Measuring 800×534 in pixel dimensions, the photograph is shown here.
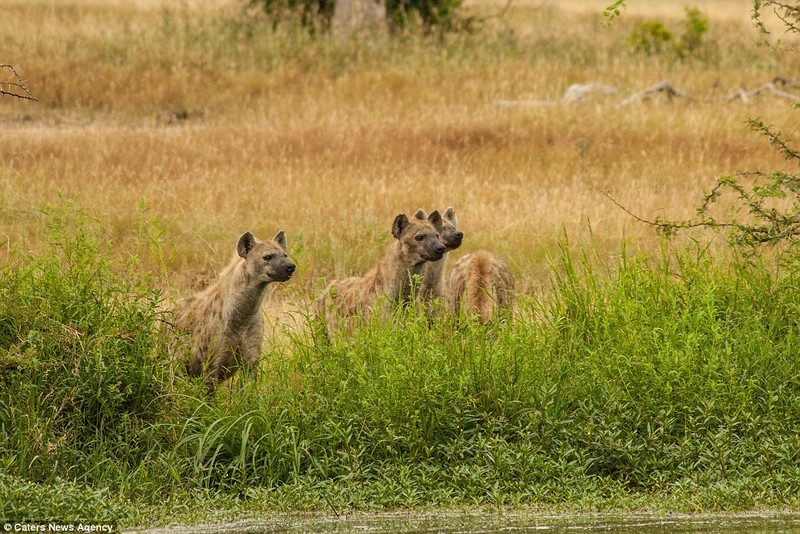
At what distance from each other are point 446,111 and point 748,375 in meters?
11.6

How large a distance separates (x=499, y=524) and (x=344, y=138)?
11.4 m

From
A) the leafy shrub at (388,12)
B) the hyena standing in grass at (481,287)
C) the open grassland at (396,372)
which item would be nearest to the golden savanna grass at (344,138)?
the open grassland at (396,372)

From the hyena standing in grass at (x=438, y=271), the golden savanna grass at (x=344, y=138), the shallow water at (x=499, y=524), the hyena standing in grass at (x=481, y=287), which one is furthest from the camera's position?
the golden savanna grass at (x=344, y=138)

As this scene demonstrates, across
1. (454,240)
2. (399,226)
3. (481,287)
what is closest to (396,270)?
(399,226)

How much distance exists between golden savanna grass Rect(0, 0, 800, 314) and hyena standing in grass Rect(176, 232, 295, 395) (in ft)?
0.79

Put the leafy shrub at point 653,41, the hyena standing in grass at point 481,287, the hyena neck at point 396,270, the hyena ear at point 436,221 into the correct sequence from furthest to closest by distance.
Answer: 1. the leafy shrub at point 653,41
2. the hyena ear at point 436,221
3. the hyena neck at point 396,270
4. the hyena standing in grass at point 481,287

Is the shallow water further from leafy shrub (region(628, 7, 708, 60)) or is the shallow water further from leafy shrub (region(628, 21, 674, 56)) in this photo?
leafy shrub (region(628, 21, 674, 56))

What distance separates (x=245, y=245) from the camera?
9258 millimetres

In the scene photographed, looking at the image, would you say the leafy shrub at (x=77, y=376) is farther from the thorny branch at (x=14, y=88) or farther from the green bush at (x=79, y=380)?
the thorny branch at (x=14, y=88)

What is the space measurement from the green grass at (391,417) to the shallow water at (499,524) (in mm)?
144

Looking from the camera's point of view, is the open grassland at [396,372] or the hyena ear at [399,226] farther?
the hyena ear at [399,226]

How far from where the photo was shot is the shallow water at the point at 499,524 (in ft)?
22.6

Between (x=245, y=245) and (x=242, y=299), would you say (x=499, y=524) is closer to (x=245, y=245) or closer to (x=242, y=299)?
(x=242, y=299)

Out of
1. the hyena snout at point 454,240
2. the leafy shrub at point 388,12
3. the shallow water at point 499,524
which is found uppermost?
the leafy shrub at point 388,12
